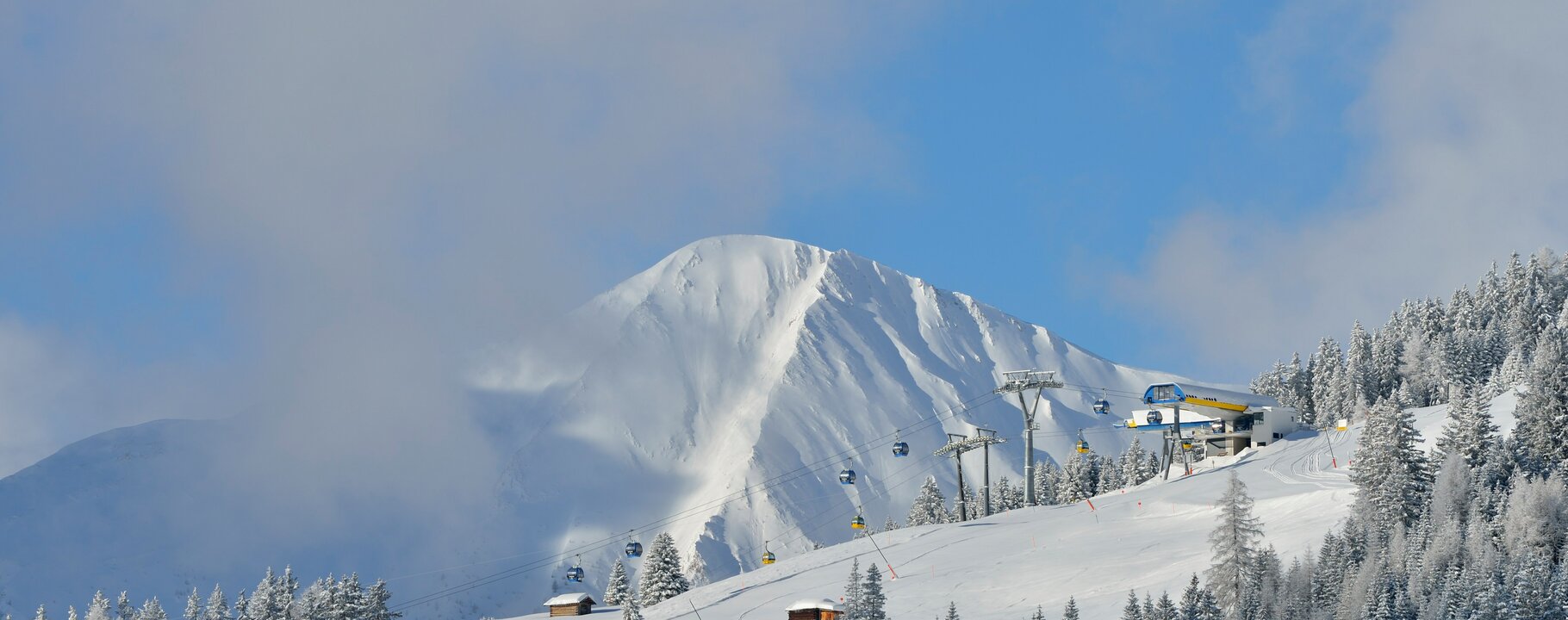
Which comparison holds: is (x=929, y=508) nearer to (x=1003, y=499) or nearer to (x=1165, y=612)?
(x=1003, y=499)

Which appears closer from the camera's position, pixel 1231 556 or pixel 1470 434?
pixel 1231 556

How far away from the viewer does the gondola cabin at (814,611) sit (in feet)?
271

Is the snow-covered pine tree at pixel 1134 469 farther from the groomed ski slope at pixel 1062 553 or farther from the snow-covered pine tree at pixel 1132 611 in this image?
the snow-covered pine tree at pixel 1132 611

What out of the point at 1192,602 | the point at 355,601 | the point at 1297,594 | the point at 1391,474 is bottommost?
the point at 1297,594

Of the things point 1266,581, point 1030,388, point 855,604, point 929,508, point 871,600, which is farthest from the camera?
point 929,508

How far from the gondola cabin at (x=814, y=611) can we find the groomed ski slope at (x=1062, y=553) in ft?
8.61

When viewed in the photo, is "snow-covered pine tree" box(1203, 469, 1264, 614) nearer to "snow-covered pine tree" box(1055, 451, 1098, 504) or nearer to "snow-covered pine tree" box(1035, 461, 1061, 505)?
"snow-covered pine tree" box(1055, 451, 1098, 504)

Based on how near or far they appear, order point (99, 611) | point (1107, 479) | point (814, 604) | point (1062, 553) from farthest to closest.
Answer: point (1107, 479), point (99, 611), point (1062, 553), point (814, 604)

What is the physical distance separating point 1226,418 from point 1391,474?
51568 millimetres

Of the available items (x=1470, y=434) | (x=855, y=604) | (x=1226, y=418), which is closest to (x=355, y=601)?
(x=855, y=604)

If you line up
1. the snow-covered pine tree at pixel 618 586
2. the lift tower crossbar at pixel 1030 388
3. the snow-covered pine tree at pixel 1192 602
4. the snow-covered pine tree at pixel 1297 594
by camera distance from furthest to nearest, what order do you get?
1. the lift tower crossbar at pixel 1030 388
2. the snow-covered pine tree at pixel 618 586
3. the snow-covered pine tree at pixel 1297 594
4. the snow-covered pine tree at pixel 1192 602

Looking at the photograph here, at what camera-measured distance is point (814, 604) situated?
82.9 meters

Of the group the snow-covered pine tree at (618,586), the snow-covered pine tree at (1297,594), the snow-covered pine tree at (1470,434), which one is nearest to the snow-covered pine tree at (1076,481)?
the snow-covered pine tree at (618,586)

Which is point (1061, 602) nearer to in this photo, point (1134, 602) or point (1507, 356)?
point (1134, 602)
